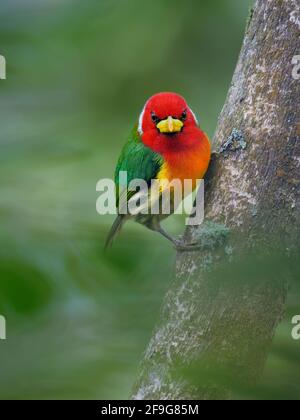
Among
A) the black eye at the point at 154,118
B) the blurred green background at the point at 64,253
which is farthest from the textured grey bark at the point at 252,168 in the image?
the black eye at the point at 154,118

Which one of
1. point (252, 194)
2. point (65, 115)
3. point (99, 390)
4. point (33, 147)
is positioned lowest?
point (99, 390)

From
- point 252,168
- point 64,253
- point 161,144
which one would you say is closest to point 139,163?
point 161,144

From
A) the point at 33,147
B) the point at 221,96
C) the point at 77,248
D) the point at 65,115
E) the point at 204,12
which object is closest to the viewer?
the point at 77,248

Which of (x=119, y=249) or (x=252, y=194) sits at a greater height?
(x=252, y=194)

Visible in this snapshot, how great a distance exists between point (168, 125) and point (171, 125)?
0.03 feet

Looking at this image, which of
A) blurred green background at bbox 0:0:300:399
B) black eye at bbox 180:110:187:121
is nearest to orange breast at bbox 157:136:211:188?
black eye at bbox 180:110:187:121

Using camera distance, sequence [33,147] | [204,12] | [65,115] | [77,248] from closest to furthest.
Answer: [77,248] → [33,147] → [65,115] → [204,12]

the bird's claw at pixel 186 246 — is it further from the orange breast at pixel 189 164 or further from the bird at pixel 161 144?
the bird at pixel 161 144

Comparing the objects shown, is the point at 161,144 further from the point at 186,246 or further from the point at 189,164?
the point at 186,246

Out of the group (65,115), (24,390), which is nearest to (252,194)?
(65,115)

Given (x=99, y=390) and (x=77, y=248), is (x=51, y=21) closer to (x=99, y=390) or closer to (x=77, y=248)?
(x=77, y=248)

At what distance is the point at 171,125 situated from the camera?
1896 mm
